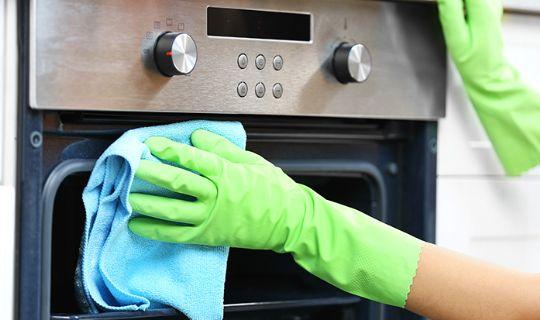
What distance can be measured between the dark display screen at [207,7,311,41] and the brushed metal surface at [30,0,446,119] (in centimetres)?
1

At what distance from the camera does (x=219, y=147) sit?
121cm

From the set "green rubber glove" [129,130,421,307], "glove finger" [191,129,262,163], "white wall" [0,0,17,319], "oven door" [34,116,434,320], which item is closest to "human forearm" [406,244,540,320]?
"green rubber glove" [129,130,421,307]

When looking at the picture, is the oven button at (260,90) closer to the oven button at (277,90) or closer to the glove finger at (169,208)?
the oven button at (277,90)

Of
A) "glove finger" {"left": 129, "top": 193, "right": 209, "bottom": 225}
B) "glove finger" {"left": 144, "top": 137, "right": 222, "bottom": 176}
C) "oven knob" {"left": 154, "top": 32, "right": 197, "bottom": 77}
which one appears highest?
"oven knob" {"left": 154, "top": 32, "right": 197, "bottom": 77}

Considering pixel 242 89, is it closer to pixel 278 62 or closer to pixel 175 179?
pixel 278 62

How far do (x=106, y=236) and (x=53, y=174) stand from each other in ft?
0.35

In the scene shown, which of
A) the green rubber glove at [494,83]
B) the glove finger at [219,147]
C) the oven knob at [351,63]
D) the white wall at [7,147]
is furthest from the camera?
the green rubber glove at [494,83]

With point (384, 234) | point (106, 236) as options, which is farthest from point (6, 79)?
point (384, 234)

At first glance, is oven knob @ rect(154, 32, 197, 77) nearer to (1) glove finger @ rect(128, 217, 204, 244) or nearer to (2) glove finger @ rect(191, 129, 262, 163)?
(2) glove finger @ rect(191, 129, 262, 163)

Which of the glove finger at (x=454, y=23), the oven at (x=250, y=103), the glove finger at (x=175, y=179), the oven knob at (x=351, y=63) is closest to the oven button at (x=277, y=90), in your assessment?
the oven at (x=250, y=103)

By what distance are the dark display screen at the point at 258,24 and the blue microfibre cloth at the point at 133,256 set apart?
14 cm

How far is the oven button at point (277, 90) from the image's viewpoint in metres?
1.29

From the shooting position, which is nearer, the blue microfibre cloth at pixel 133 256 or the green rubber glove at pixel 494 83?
the blue microfibre cloth at pixel 133 256

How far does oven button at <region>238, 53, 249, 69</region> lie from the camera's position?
1261 millimetres
